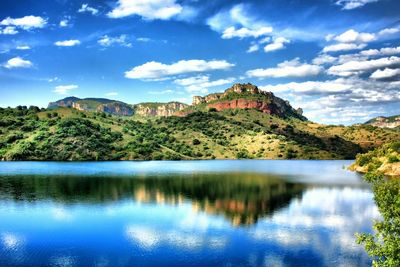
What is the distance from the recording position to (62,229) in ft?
174

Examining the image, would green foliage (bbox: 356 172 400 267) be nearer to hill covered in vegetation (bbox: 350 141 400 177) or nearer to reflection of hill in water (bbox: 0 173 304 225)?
reflection of hill in water (bbox: 0 173 304 225)

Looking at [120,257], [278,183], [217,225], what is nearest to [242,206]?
[217,225]

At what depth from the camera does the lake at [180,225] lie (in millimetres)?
40625

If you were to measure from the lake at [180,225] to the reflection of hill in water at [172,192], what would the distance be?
230mm

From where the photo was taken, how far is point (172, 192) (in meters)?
92.7

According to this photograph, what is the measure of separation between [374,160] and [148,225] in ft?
403

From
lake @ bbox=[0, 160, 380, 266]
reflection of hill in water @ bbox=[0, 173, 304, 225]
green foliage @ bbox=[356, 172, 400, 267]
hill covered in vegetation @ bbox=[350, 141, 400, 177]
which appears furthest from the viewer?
hill covered in vegetation @ bbox=[350, 141, 400, 177]

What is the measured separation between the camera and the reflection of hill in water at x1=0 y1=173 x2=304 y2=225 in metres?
72.4

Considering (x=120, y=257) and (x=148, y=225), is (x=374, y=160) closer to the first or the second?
(x=148, y=225)

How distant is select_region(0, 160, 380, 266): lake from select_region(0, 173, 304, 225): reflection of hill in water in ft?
0.75

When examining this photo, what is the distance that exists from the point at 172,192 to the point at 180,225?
36936mm

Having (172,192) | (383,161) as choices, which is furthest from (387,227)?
(383,161)

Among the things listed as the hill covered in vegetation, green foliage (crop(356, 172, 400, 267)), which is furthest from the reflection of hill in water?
the hill covered in vegetation

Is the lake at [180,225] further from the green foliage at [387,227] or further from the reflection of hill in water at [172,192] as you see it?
the green foliage at [387,227]
